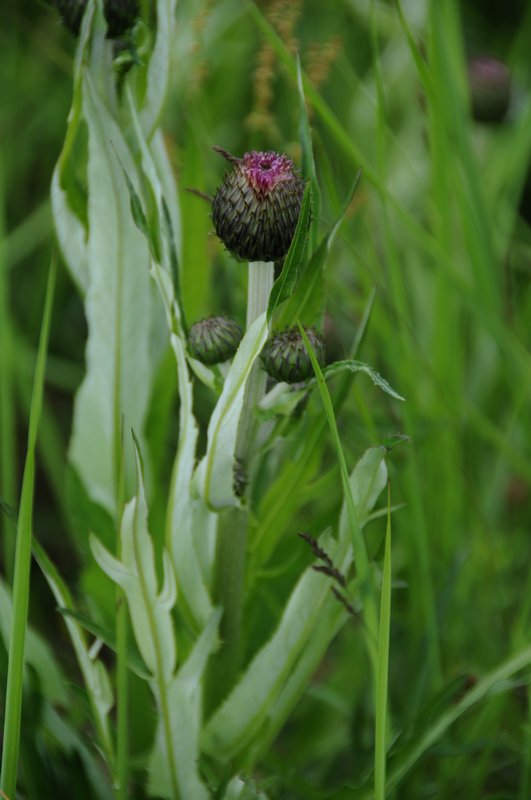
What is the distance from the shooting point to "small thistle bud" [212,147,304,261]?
1.97 ft

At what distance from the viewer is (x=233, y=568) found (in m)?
0.73

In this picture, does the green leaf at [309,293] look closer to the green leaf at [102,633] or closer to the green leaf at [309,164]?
the green leaf at [309,164]

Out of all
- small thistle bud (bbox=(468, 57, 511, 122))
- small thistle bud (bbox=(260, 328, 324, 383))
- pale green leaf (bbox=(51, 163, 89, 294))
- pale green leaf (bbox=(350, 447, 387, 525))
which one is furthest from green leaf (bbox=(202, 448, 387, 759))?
small thistle bud (bbox=(468, 57, 511, 122))

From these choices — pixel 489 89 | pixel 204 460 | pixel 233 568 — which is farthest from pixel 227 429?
pixel 489 89

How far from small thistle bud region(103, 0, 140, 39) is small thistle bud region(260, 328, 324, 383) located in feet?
0.94

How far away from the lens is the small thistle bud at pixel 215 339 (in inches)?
25.7

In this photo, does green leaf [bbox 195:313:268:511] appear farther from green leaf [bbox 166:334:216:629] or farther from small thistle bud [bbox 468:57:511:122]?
small thistle bud [bbox 468:57:511:122]

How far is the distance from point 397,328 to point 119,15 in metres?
0.56

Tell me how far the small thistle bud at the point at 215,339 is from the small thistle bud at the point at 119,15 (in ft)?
0.83

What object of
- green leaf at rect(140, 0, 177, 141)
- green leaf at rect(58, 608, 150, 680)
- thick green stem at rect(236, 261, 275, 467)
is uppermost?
green leaf at rect(140, 0, 177, 141)

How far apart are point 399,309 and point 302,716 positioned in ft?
1.54

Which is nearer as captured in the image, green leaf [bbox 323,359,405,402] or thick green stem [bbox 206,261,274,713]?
green leaf [bbox 323,359,405,402]

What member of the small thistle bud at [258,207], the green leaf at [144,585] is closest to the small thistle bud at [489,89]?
the small thistle bud at [258,207]

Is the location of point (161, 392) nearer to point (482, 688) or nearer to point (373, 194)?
point (482, 688)
